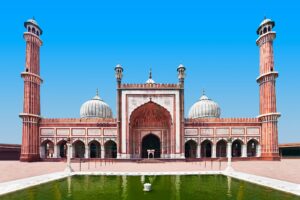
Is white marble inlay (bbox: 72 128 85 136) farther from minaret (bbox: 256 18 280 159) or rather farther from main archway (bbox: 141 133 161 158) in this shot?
minaret (bbox: 256 18 280 159)

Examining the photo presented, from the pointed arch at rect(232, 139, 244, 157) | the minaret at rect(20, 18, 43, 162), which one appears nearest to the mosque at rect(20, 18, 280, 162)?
the minaret at rect(20, 18, 43, 162)

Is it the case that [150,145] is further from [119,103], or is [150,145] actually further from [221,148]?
[221,148]

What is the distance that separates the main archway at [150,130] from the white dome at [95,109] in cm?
927

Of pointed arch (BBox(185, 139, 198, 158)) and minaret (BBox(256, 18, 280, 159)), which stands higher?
minaret (BBox(256, 18, 280, 159))

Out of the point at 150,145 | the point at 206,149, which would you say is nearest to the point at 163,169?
the point at 150,145

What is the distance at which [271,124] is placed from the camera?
99.2ft

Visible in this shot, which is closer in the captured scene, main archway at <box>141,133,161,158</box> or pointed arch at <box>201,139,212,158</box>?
pointed arch at <box>201,139,212,158</box>

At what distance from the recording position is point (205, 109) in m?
40.0

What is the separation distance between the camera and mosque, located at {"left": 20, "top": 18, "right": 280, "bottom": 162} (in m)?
30.3

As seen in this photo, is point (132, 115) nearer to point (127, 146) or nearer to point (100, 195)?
point (127, 146)

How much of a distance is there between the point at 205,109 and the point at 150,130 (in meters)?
11.7

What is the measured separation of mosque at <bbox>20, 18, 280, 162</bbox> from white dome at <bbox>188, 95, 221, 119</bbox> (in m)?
7.08

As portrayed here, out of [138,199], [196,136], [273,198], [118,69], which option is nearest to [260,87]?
[196,136]

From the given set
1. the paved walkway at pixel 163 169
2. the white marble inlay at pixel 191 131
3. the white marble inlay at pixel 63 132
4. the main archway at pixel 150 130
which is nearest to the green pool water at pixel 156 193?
the paved walkway at pixel 163 169
